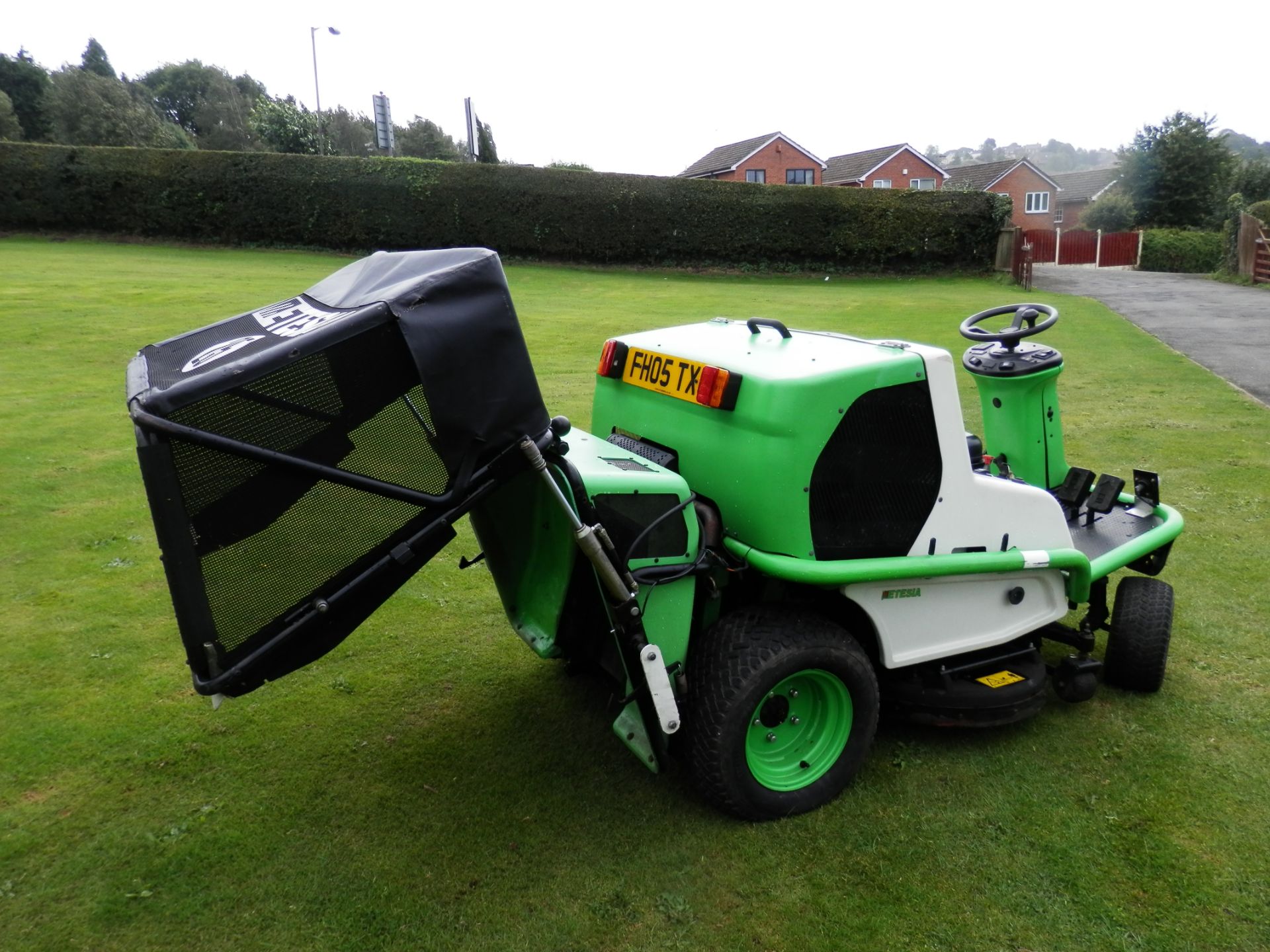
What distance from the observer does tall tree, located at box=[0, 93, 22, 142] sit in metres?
47.7

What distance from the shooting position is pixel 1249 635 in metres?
5.05

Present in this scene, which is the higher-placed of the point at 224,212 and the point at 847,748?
the point at 224,212

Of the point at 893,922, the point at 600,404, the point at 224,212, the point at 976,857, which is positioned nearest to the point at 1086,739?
the point at 976,857

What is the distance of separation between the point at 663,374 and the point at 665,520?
0.91 m

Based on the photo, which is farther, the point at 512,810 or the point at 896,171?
the point at 896,171

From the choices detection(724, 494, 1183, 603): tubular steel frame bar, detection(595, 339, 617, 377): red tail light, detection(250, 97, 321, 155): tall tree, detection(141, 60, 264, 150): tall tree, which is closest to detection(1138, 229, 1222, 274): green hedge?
detection(250, 97, 321, 155): tall tree

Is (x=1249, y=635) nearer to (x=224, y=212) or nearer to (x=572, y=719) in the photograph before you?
(x=572, y=719)

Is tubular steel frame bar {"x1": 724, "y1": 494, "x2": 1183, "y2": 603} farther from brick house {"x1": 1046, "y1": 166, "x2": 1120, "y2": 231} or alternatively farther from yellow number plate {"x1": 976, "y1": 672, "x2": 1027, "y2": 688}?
brick house {"x1": 1046, "y1": 166, "x2": 1120, "y2": 231}

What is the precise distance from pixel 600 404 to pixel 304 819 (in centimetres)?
219

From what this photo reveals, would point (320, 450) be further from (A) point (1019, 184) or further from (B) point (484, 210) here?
(A) point (1019, 184)

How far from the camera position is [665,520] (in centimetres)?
327

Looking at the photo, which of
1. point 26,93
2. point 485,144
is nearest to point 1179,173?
point 485,144

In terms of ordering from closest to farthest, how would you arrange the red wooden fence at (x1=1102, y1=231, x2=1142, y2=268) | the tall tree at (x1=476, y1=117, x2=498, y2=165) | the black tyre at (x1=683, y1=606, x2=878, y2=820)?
1. the black tyre at (x1=683, y1=606, x2=878, y2=820)
2. the tall tree at (x1=476, y1=117, x2=498, y2=165)
3. the red wooden fence at (x1=1102, y1=231, x2=1142, y2=268)

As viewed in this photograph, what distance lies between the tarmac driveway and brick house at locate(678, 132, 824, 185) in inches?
967
